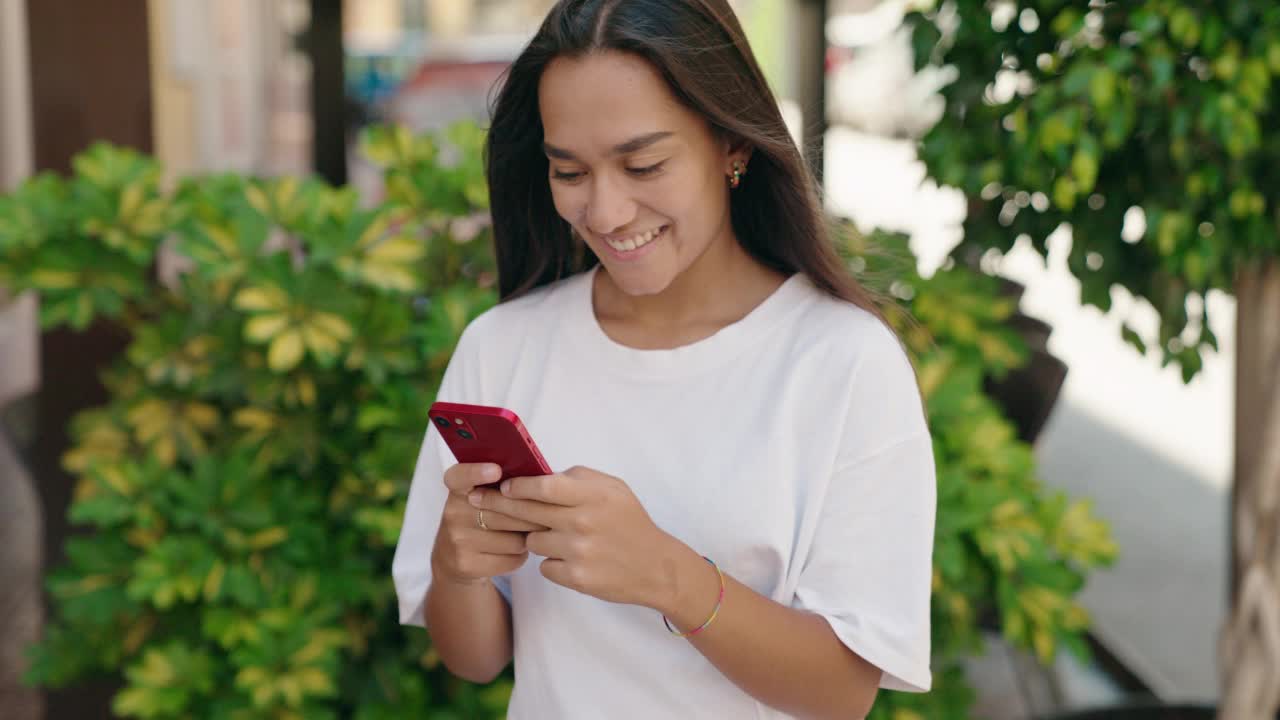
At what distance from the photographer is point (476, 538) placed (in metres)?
1.25

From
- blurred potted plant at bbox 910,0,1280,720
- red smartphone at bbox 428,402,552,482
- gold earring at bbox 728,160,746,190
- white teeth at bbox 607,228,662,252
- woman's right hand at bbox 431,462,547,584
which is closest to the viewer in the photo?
red smartphone at bbox 428,402,552,482

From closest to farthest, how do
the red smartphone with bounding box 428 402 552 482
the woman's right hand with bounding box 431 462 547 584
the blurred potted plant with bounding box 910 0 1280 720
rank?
the red smartphone with bounding box 428 402 552 482 → the woman's right hand with bounding box 431 462 547 584 → the blurred potted plant with bounding box 910 0 1280 720

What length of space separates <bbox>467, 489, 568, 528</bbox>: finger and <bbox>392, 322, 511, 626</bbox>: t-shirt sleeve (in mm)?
248

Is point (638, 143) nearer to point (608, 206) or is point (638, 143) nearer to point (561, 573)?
point (608, 206)

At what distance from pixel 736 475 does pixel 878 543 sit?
0.15 metres

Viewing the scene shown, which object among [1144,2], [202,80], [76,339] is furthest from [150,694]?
[202,80]

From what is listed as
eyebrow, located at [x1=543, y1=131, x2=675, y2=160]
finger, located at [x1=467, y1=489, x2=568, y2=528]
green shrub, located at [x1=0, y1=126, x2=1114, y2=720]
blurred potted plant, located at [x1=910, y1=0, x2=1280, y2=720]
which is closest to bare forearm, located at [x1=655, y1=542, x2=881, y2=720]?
finger, located at [x1=467, y1=489, x2=568, y2=528]

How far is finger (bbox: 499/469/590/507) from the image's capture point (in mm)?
1136

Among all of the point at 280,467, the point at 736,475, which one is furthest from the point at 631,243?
the point at 280,467

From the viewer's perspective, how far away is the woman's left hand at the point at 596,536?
1.14 metres

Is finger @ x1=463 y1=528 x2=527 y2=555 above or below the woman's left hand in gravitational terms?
below

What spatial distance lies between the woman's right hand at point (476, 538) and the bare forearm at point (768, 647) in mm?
145

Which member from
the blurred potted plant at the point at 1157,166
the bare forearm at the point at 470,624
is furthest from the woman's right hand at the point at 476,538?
the blurred potted plant at the point at 1157,166

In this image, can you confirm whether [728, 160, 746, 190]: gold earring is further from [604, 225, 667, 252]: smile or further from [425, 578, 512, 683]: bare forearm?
[425, 578, 512, 683]: bare forearm
